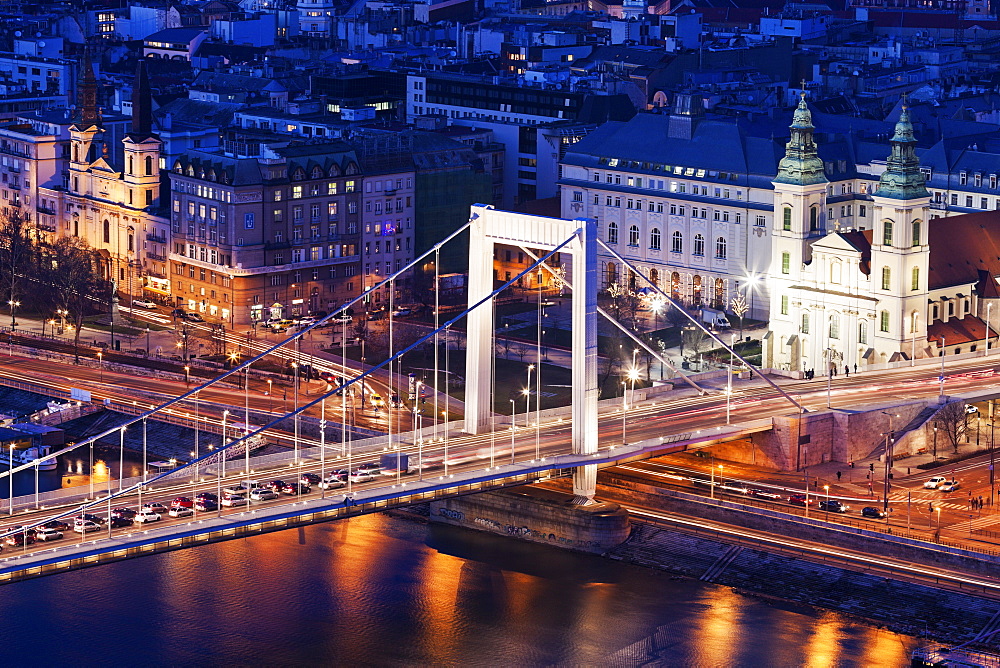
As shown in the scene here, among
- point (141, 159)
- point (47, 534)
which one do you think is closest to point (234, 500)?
point (47, 534)

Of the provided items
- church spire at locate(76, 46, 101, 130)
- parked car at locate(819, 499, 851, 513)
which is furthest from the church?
church spire at locate(76, 46, 101, 130)

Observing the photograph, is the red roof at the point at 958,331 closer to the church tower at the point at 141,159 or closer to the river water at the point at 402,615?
the river water at the point at 402,615

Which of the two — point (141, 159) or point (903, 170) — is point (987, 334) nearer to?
point (903, 170)

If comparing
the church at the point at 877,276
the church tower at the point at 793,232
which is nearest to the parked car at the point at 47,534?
the church at the point at 877,276

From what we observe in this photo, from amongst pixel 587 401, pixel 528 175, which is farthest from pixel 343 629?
pixel 528 175

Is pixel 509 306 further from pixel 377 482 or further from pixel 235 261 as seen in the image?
pixel 377 482

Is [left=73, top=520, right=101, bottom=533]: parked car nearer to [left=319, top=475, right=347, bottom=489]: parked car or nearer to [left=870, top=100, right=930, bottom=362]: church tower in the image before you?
[left=319, top=475, right=347, bottom=489]: parked car
